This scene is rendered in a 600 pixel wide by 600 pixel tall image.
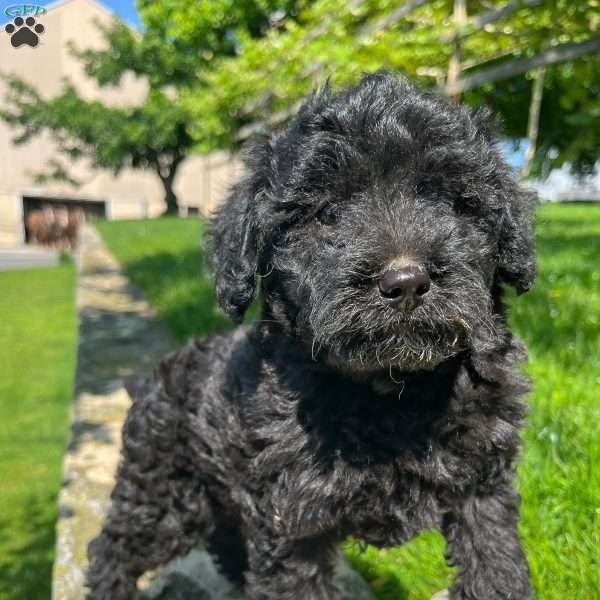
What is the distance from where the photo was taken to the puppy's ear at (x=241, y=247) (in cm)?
245

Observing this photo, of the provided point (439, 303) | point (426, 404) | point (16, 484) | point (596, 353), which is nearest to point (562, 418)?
point (596, 353)

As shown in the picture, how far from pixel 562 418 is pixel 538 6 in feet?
14.9

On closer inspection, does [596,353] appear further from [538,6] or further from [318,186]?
[538,6]

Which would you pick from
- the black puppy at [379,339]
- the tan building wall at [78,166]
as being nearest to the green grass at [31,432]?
the black puppy at [379,339]

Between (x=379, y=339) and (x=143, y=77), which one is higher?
(x=143, y=77)

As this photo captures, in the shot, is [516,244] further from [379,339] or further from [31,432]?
[31,432]

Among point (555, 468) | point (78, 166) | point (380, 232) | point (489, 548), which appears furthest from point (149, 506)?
point (78, 166)

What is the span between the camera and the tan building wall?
84.8 feet

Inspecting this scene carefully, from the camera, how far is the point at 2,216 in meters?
42.5

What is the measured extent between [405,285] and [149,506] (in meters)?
1.73

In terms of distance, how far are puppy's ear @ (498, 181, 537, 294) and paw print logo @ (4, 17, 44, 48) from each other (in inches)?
99.3

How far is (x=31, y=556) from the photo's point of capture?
192 inches

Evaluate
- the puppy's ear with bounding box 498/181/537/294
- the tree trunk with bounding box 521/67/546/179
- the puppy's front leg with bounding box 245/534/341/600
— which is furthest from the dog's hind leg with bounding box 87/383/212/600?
the tree trunk with bounding box 521/67/546/179

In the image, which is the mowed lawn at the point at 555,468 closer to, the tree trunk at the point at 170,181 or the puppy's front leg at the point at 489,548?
the puppy's front leg at the point at 489,548
